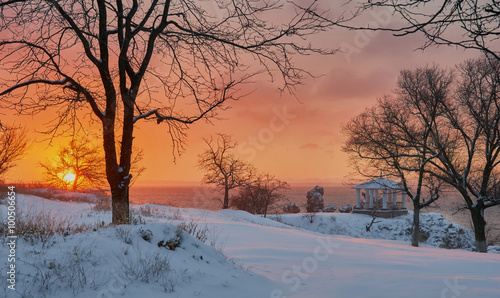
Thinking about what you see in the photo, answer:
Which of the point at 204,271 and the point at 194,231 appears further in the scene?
the point at 194,231

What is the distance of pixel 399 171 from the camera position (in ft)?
70.4

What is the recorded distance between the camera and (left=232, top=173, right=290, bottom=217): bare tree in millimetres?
44219

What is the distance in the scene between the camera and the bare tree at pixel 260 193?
4422 centimetres

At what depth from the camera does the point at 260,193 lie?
149 feet

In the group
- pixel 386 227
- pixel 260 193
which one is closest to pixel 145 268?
pixel 386 227

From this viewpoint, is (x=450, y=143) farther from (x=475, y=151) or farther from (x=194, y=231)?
(x=194, y=231)

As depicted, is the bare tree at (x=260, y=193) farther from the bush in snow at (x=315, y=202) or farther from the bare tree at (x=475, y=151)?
the bare tree at (x=475, y=151)

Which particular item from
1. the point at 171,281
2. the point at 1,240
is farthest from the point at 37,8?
the point at 171,281

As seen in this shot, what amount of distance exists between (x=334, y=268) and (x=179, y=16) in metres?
7.33

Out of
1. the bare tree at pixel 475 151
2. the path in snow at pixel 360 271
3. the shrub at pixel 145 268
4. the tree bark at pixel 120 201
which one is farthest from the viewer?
the bare tree at pixel 475 151

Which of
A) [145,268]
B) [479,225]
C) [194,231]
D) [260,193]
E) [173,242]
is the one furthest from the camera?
[260,193]

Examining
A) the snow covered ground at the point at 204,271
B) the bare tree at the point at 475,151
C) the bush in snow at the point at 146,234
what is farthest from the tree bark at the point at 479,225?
the bush in snow at the point at 146,234

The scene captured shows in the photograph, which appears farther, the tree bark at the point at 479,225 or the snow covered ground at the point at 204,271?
the tree bark at the point at 479,225

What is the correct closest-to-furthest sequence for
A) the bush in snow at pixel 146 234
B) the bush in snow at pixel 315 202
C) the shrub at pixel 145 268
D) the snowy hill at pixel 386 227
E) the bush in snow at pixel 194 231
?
1. the shrub at pixel 145 268
2. the bush in snow at pixel 146 234
3. the bush in snow at pixel 194 231
4. the snowy hill at pixel 386 227
5. the bush in snow at pixel 315 202
